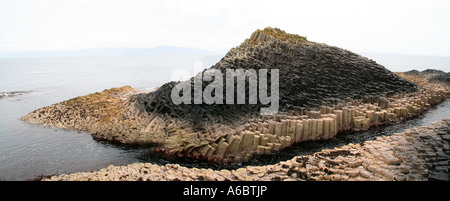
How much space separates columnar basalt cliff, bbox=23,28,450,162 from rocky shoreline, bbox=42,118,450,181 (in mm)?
2904

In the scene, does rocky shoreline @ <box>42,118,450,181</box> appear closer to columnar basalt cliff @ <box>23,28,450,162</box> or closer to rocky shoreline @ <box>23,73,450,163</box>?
rocky shoreline @ <box>23,73,450,163</box>

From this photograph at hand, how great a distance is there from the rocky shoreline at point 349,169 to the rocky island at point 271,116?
0.20 metres

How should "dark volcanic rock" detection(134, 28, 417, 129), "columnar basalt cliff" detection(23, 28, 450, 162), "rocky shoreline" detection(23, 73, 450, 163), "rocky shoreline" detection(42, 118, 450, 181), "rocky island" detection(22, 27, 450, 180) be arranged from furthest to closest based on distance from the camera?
"dark volcanic rock" detection(134, 28, 417, 129) < "columnar basalt cliff" detection(23, 28, 450, 162) < "rocky island" detection(22, 27, 450, 180) < "rocky shoreline" detection(23, 73, 450, 163) < "rocky shoreline" detection(42, 118, 450, 181)

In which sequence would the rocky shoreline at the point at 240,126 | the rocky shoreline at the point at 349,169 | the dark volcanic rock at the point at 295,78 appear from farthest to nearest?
1. the dark volcanic rock at the point at 295,78
2. the rocky shoreline at the point at 240,126
3. the rocky shoreline at the point at 349,169

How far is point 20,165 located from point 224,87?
1099 cm

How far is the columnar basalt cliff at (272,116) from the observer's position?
44.2 feet

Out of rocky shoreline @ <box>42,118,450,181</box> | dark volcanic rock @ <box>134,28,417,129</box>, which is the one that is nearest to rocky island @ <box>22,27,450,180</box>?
dark volcanic rock @ <box>134,28,417,129</box>

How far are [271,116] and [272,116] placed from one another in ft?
0.18

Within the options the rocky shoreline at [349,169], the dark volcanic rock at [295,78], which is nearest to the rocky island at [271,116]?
the dark volcanic rock at [295,78]

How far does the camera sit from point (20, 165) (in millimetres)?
12766

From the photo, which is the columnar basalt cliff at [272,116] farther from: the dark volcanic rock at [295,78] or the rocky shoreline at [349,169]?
the rocky shoreline at [349,169]

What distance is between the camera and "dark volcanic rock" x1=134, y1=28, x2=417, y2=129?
15.1 m

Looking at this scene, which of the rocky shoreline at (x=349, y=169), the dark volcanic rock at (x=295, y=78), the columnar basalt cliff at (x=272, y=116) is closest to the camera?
the rocky shoreline at (x=349, y=169)

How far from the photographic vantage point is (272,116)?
14609 millimetres
